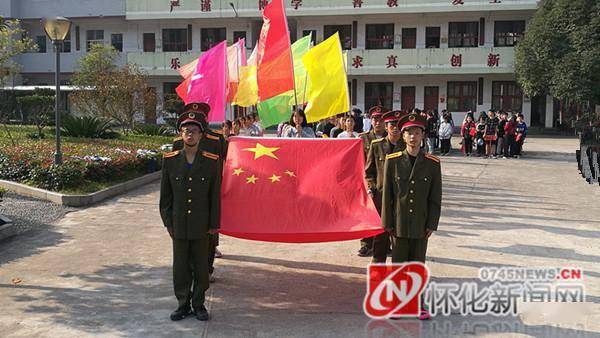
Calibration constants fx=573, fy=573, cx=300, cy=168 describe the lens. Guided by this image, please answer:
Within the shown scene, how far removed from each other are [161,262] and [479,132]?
47.5ft

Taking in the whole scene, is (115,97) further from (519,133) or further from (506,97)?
(506,97)

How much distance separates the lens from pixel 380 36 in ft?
102

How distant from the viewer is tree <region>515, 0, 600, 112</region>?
2062cm

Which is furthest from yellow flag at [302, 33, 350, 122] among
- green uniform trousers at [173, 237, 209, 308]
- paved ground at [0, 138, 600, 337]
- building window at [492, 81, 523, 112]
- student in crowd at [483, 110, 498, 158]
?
building window at [492, 81, 523, 112]

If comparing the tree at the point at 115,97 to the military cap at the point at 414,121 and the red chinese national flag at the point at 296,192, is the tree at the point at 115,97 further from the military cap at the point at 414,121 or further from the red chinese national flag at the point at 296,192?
the military cap at the point at 414,121

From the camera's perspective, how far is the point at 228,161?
569 centimetres

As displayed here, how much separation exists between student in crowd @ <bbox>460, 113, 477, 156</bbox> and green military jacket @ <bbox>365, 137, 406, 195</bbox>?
1328cm

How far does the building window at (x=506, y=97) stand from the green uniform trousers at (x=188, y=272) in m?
27.9

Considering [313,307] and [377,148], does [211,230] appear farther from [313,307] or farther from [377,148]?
[377,148]

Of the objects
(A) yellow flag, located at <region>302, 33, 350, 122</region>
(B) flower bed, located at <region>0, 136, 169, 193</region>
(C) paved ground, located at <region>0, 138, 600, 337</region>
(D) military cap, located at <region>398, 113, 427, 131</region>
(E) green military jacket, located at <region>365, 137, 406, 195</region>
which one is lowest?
(C) paved ground, located at <region>0, 138, 600, 337</region>

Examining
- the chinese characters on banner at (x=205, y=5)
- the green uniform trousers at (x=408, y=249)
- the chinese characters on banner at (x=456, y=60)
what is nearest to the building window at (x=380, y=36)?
the chinese characters on banner at (x=456, y=60)

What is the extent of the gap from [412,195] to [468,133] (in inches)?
583

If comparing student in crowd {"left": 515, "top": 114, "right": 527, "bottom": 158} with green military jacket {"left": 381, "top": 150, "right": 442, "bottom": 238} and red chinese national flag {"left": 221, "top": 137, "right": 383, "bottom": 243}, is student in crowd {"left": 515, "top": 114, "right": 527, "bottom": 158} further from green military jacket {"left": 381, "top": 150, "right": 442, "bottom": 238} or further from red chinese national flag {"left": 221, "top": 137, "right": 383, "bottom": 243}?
green military jacket {"left": 381, "top": 150, "right": 442, "bottom": 238}

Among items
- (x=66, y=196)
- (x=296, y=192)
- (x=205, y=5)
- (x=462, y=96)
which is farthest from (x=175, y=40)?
(x=296, y=192)
